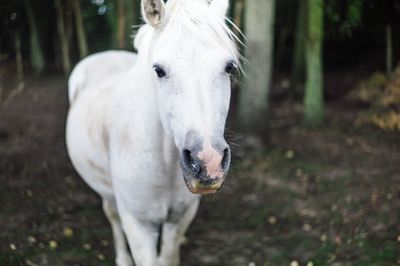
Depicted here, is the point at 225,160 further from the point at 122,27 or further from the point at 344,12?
the point at 344,12

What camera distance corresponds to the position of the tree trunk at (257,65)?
6.45 meters

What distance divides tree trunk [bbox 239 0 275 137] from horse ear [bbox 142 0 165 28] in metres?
3.78

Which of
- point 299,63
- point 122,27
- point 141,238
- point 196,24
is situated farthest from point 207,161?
point 299,63

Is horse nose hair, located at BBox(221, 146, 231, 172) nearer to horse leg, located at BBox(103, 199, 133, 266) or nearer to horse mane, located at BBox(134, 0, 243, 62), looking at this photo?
horse mane, located at BBox(134, 0, 243, 62)

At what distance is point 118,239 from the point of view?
443cm

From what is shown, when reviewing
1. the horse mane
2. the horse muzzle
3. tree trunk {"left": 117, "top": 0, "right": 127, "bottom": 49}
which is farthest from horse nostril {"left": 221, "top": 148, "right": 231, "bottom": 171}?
tree trunk {"left": 117, "top": 0, "right": 127, "bottom": 49}

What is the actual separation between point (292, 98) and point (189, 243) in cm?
596

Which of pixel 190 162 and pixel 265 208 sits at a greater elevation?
pixel 190 162

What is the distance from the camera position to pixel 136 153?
122 inches

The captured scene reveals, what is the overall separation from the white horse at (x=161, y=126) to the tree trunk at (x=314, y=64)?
390cm

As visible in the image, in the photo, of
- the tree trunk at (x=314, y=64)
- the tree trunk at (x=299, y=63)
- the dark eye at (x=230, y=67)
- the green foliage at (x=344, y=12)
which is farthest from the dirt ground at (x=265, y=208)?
the green foliage at (x=344, y=12)

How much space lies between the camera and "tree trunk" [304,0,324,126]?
763 centimetres

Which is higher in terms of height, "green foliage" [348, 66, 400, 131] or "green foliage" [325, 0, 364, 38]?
"green foliage" [325, 0, 364, 38]

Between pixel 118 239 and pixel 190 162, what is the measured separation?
2390 millimetres
